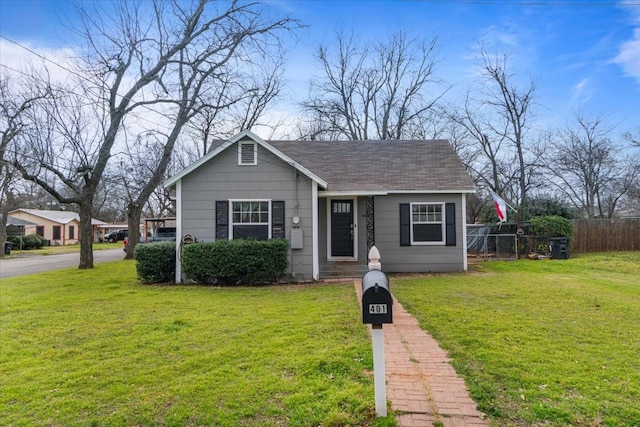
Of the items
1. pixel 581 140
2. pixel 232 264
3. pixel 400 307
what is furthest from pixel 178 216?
pixel 581 140

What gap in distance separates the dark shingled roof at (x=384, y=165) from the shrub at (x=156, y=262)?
4.83 meters

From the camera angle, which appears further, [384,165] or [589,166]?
[589,166]

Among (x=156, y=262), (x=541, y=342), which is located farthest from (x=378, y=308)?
(x=156, y=262)

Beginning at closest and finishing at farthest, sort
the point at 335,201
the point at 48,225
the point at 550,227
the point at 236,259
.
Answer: the point at 236,259 → the point at 335,201 → the point at 550,227 → the point at 48,225

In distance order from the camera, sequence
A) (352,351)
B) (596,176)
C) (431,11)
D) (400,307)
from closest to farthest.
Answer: (352,351) < (400,307) < (431,11) < (596,176)

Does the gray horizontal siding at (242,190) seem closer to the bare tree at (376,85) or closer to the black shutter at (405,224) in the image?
the black shutter at (405,224)

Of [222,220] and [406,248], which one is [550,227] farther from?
[222,220]

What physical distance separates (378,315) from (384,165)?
10.5 meters

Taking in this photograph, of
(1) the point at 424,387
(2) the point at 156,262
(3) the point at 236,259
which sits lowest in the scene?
(1) the point at 424,387

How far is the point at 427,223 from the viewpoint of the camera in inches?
456

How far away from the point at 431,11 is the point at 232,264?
8252 mm

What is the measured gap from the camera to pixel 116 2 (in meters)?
11.8

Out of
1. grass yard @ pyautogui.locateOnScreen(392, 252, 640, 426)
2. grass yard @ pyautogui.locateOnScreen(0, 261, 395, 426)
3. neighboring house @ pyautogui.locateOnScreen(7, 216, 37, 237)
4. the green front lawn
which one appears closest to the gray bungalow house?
grass yard @ pyautogui.locateOnScreen(392, 252, 640, 426)

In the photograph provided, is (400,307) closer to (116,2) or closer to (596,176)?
(116,2)
